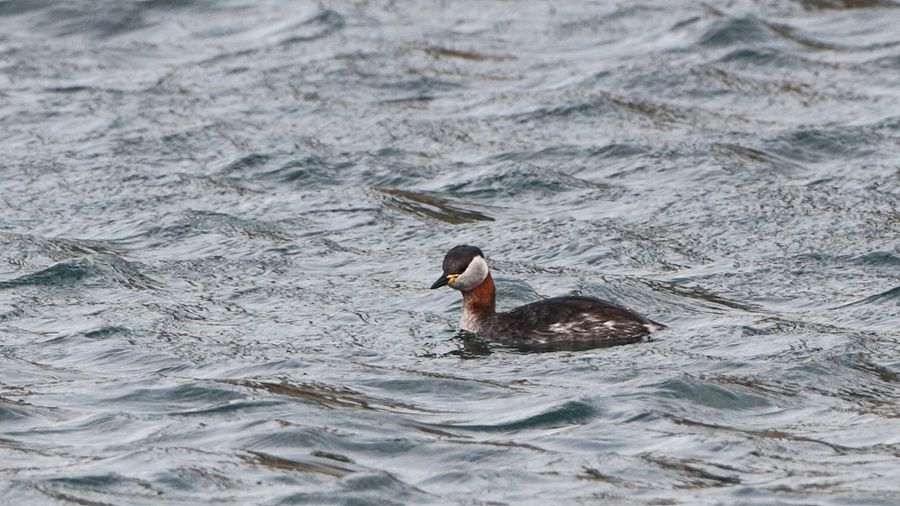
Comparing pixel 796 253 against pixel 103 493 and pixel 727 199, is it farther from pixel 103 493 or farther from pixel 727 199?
pixel 103 493

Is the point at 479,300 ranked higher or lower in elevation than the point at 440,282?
lower

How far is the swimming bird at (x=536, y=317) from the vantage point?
40.5ft

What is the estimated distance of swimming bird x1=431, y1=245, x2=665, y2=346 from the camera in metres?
12.3

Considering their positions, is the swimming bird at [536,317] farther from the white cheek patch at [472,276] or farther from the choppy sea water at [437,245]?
the choppy sea water at [437,245]

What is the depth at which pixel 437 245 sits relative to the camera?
15141 millimetres

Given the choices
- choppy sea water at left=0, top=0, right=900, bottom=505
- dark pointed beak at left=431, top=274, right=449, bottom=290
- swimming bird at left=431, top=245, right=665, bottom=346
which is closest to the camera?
choppy sea water at left=0, top=0, right=900, bottom=505

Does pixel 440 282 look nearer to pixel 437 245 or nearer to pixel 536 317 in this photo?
pixel 536 317

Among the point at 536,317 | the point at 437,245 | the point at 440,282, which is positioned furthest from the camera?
the point at 437,245

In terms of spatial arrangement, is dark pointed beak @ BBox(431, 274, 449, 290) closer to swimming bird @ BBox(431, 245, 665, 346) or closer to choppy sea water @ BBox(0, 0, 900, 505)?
swimming bird @ BBox(431, 245, 665, 346)

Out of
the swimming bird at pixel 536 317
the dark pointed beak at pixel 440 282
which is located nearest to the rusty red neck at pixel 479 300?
the swimming bird at pixel 536 317

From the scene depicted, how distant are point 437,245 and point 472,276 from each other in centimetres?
214

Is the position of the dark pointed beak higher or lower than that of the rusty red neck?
higher

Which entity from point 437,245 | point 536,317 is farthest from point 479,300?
point 437,245

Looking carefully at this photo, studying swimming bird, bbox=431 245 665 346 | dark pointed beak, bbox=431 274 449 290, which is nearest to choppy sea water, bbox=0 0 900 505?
swimming bird, bbox=431 245 665 346
